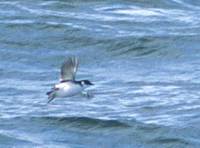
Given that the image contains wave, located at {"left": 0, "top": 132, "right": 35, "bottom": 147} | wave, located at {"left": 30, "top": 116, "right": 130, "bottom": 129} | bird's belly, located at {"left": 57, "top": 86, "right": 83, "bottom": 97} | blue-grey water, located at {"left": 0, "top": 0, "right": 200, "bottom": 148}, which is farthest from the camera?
wave, located at {"left": 30, "top": 116, "right": 130, "bottom": 129}

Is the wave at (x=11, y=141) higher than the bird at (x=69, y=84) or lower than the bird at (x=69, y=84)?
lower

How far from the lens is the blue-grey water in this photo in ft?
63.8

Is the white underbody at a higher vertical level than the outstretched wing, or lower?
lower

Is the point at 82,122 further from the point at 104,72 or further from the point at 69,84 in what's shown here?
the point at 104,72

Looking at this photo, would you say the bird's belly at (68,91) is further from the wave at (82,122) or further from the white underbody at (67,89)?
the wave at (82,122)

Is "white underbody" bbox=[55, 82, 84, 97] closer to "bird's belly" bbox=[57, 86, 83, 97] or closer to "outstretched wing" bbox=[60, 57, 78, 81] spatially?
"bird's belly" bbox=[57, 86, 83, 97]

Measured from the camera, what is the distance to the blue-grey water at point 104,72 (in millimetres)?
19438

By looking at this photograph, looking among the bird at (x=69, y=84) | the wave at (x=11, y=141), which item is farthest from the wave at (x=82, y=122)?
the bird at (x=69, y=84)

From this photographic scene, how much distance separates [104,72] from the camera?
2267 cm

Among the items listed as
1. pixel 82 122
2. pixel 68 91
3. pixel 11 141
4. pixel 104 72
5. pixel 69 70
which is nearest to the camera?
pixel 68 91

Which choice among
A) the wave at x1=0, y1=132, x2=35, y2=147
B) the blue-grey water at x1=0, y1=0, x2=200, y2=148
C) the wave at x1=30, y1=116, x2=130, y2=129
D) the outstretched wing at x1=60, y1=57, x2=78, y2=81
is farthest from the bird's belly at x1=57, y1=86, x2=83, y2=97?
the wave at x1=30, y1=116, x2=130, y2=129

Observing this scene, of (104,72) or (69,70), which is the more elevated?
(69,70)

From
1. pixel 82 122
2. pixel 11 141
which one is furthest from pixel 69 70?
pixel 82 122

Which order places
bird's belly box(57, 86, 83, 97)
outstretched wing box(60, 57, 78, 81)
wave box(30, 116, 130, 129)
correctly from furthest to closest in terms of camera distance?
wave box(30, 116, 130, 129) → outstretched wing box(60, 57, 78, 81) → bird's belly box(57, 86, 83, 97)
